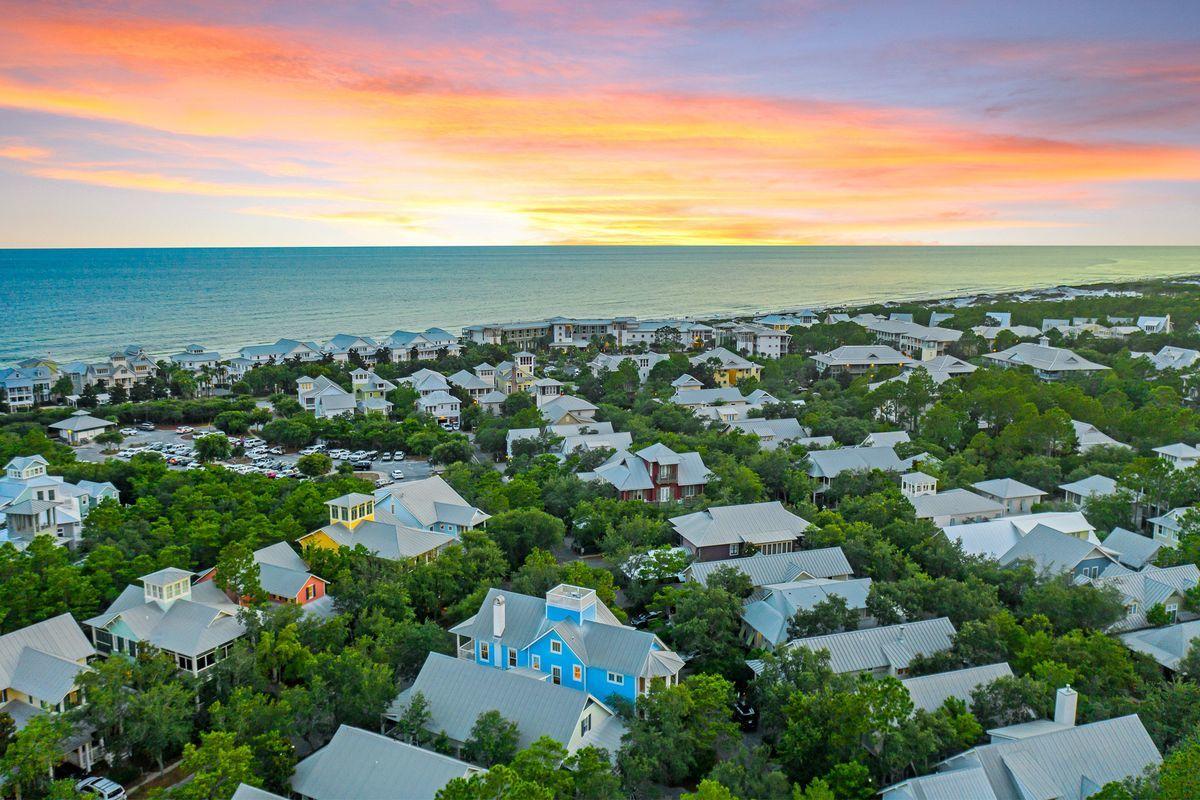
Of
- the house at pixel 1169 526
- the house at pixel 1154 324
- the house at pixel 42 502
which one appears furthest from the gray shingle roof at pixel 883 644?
the house at pixel 1154 324

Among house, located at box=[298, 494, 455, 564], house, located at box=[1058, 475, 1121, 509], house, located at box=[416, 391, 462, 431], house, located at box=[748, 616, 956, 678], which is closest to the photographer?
house, located at box=[748, 616, 956, 678]

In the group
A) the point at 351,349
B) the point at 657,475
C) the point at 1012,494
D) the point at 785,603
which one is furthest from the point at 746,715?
the point at 351,349

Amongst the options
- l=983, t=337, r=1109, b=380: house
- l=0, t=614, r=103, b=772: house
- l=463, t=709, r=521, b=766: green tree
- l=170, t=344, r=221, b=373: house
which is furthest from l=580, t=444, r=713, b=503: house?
l=170, t=344, r=221, b=373: house

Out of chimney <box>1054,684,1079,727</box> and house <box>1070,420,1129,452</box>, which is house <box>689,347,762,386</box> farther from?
chimney <box>1054,684,1079,727</box>

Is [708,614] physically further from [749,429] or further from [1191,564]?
[749,429]

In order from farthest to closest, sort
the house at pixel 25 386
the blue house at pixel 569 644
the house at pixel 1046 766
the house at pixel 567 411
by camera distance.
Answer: the house at pixel 25 386 → the house at pixel 567 411 → the blue house at pixel 569 644 → the house at pixel 1046 766

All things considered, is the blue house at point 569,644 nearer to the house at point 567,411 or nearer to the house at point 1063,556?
the house at point 1063,556
